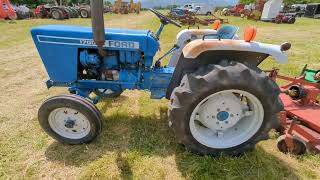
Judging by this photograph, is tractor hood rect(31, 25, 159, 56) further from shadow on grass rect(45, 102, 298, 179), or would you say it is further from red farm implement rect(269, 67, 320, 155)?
red farm implement rect(269, 67, 320, 155)

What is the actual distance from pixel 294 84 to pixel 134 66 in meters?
2.31

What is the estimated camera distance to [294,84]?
3.96 m

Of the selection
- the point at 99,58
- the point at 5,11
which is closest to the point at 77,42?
the point at 99,58

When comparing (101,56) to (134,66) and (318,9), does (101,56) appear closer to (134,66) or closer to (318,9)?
(134,66)

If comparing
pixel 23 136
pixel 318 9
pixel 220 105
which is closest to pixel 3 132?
pixel 23 136

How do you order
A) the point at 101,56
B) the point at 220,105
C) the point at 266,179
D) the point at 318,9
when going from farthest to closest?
the point at 318,9 < the point at 101,56 < the point at 220,105 < the point at 266,179

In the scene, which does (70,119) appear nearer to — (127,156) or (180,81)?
(127,156)

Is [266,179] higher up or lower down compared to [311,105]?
lower down

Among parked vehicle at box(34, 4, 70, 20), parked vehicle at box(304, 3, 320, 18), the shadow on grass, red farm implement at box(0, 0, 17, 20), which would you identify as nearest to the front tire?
the shadow on grass

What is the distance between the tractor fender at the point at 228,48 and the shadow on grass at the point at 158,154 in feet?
3.67

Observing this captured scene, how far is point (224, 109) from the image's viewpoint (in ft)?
9.90

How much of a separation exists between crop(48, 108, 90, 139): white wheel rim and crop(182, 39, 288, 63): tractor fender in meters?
1.42

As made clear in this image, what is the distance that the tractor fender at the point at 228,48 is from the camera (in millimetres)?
2729

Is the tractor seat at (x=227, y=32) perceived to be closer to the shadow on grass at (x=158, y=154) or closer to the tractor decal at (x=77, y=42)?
→ the tractor decal at (x=77, y=42)
